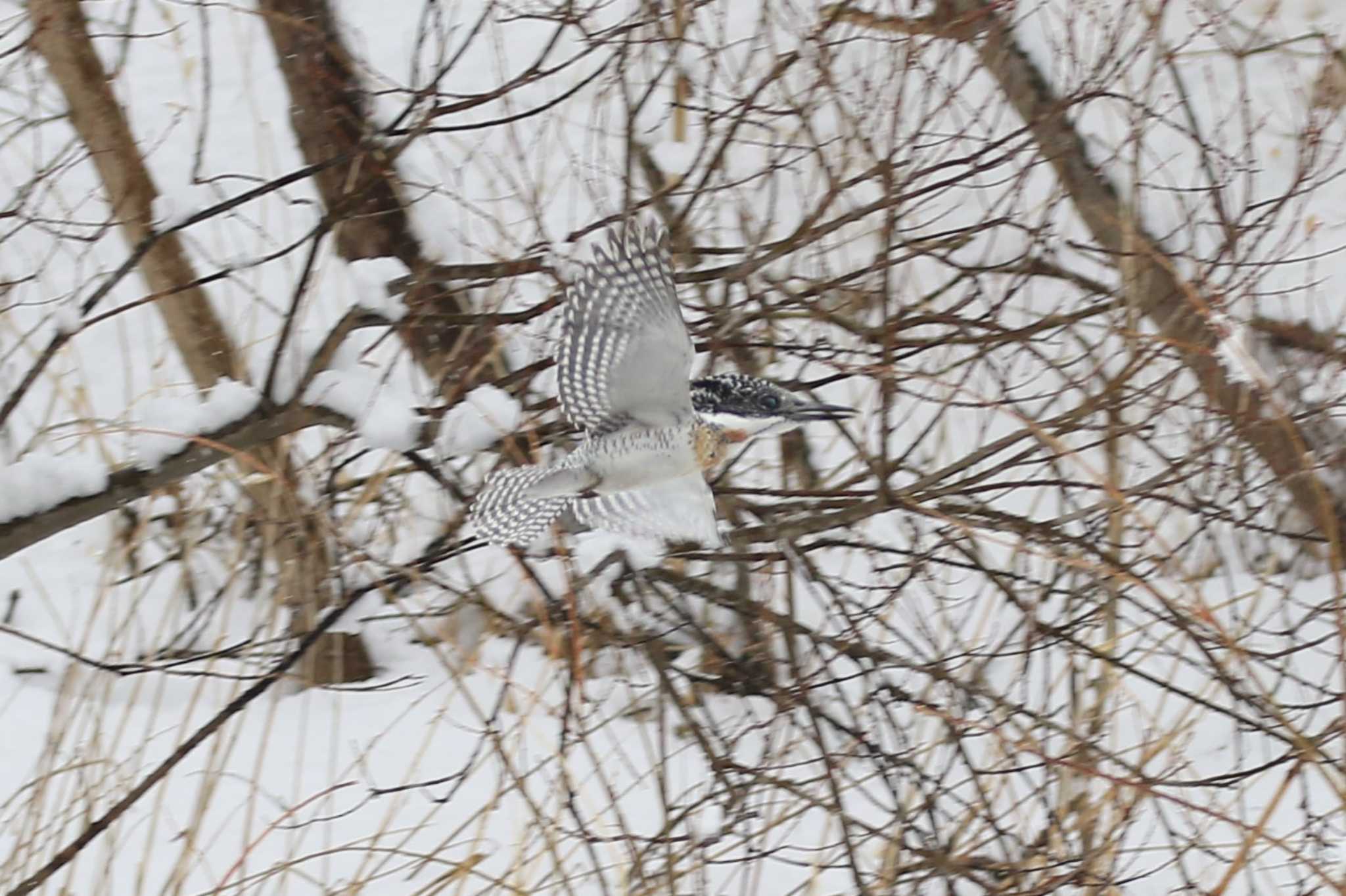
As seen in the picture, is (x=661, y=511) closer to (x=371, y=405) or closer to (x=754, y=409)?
(x=754, y=409)

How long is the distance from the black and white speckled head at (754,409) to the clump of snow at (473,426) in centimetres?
35

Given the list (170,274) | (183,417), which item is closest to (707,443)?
(183,417)

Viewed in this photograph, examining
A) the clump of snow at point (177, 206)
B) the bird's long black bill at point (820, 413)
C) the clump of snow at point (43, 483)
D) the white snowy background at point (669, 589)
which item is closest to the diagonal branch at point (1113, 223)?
the white snowy background at point (669, 589)

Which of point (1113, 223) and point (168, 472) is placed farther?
point (1113, 223)

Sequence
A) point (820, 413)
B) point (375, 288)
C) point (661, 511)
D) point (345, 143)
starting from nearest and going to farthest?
point (820, 413) → point (661, 511) → point (375, 288) → point (345, 143)

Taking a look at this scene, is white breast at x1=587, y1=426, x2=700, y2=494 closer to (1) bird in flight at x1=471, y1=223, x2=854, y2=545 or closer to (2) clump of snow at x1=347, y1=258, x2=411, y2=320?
(1) bird in flight at x1=471, y1=223, x2=854, y2=545

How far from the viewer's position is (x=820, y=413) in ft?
5.49

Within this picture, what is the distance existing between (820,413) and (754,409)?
0.27ft

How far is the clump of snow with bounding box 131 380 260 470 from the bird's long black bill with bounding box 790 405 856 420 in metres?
0.89

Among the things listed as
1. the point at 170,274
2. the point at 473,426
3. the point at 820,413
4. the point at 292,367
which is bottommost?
the point at 820,413

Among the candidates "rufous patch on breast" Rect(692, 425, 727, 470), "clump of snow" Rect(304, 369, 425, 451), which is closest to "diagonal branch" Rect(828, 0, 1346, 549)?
"rufous patch on breast" Rect(692, 425, 727, 470)

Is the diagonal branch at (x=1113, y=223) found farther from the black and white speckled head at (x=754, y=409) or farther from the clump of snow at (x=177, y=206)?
the clump of snow at (x=177, y=206)

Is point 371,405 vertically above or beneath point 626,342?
above

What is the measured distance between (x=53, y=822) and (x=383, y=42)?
3985mm
